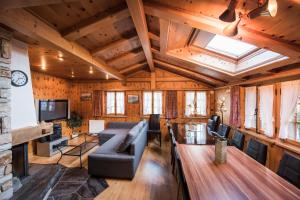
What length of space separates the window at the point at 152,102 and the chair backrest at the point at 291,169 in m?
4.97

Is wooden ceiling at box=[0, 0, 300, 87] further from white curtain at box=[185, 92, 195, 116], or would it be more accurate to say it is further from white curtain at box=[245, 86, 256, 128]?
white curtain at box=[185, 92, 195, 116]

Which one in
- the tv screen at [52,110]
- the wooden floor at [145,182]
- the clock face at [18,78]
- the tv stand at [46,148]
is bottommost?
the wooden floor at [145,182]

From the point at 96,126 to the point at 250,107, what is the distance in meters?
5.58

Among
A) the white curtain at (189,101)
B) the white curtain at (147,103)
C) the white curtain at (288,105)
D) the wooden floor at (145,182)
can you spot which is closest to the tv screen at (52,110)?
the wooden floor at (145,182)

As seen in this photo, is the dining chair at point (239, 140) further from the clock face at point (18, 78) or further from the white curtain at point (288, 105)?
the clock face at point (18, 78)

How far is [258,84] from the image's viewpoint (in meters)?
3.69

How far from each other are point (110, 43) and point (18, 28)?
5.48 ft

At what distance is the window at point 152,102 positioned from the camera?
265 inches

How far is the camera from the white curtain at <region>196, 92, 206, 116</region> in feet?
21.5

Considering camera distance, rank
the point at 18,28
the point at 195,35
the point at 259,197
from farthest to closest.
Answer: the point at 195,35 < the point at 18,28 < the point at 259,197

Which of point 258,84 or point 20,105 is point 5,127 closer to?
point 20,105

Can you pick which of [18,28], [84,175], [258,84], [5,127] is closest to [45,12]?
[18,28]

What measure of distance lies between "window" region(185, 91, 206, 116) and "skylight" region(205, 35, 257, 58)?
3.20m

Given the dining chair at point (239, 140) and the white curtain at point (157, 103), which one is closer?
the dining chair at point (239, 140)
